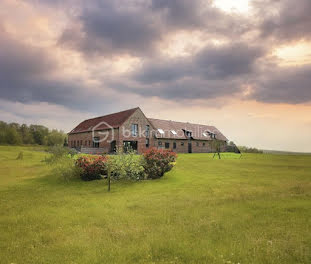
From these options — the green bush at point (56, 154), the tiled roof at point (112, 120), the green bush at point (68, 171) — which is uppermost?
the tiled roof at point (112, 120)

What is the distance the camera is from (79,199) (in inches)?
443

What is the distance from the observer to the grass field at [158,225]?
216 inches

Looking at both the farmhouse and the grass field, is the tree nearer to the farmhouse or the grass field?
the farmhouse

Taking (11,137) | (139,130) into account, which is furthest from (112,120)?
(11,137)

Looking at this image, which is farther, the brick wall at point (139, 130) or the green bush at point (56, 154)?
the brick wall at point (139, 130)

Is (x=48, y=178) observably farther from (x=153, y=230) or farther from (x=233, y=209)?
(x=233, y=209)

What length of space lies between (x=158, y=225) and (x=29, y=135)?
9910cm

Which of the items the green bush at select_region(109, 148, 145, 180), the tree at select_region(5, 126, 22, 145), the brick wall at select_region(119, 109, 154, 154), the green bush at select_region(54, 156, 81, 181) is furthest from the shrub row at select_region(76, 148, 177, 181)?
the tree at select_region(5, 126, 22, 145)

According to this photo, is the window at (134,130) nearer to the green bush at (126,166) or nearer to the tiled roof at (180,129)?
the tiled roof at (180,129)

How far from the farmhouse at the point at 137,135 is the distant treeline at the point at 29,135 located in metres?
31.6

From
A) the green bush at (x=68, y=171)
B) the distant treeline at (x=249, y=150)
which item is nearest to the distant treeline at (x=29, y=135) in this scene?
the distant treeline at (x=249, y=150)

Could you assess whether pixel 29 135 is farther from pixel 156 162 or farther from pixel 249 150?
pixel 156 162

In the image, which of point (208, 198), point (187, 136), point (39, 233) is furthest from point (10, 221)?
point (187, 136)

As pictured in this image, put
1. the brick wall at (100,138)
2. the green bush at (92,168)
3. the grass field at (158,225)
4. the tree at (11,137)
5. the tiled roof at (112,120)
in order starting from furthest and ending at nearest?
the tree at (11,137) < the tiled roof at (112,120) < the brick wall at (100,138) < the green bush at (92,168) < the grass field at (158,225)
